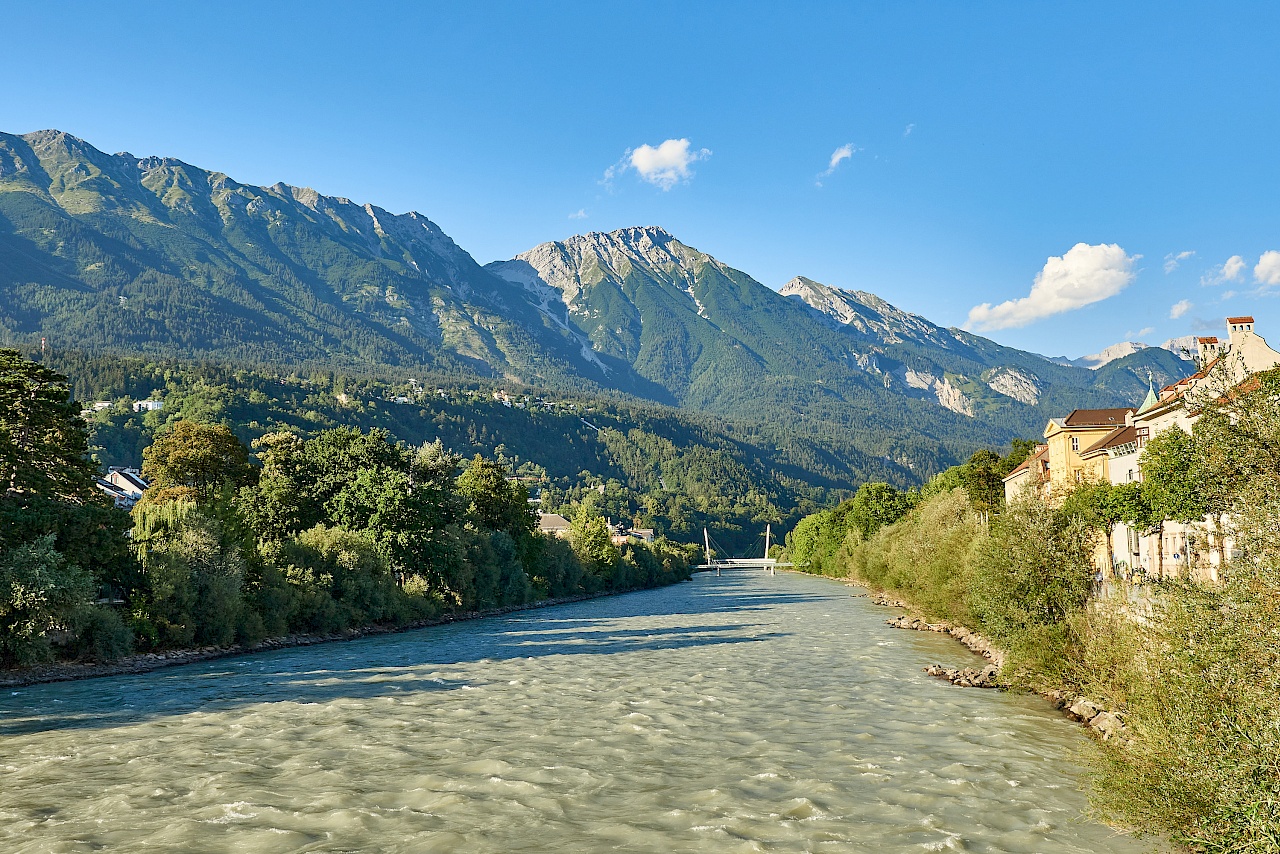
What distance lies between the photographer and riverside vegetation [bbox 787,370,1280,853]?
13508 millimetres

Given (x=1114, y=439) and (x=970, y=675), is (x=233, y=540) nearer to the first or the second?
(x=970, y=675)

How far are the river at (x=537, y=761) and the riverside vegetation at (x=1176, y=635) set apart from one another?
2416 mm

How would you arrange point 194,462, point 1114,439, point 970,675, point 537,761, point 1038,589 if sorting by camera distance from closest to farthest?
1. point 537,761
2. point 1038,589
3. point 970,675
4. point 1114,439
5. point 194,462

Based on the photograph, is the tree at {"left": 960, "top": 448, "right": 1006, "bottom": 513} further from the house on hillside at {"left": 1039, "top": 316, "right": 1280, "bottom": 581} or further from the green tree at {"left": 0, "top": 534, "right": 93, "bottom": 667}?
the green tree at {"left": 0, "top": 534, "right": 93, "bottom": 667}

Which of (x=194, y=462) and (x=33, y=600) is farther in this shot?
(x=194, y=462)

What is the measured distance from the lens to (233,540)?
55719 millimetres

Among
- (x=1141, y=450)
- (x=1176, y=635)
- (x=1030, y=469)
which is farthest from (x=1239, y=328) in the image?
(x=1176, y=635)

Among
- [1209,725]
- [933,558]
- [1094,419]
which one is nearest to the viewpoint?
[1209,725]

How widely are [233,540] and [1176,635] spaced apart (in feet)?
181

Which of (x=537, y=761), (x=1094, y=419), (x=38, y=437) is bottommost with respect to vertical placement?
(x=537, y=761)

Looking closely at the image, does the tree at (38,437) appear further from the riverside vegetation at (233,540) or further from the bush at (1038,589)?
the bush at (1038,589)

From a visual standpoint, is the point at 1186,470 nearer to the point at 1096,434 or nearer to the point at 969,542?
the point at 969,542

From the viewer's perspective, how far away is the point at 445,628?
70.1 meters

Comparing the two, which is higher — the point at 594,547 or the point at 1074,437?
the point at 1074,437
